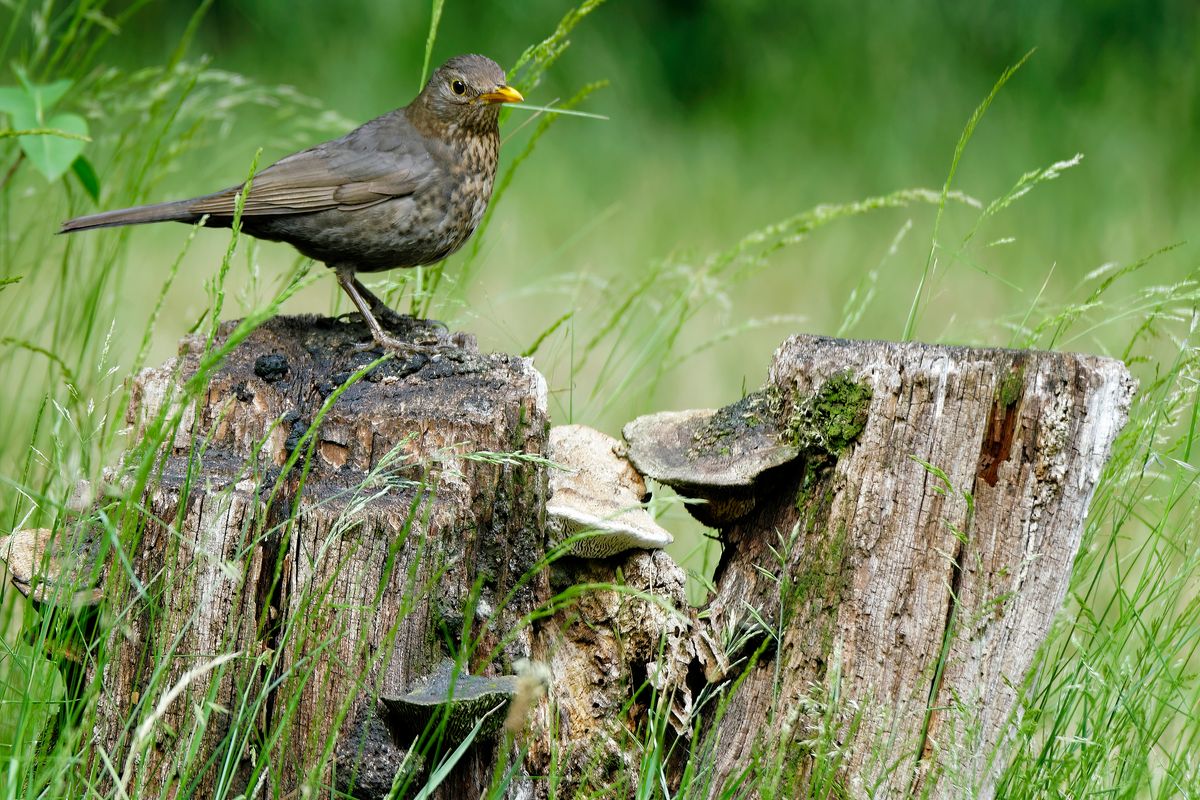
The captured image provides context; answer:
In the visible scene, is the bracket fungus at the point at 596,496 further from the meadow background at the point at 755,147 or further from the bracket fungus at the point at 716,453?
the meadow background at the point at 755,147

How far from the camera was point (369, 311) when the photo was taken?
2.79 meters

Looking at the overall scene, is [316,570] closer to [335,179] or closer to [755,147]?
[335,179]

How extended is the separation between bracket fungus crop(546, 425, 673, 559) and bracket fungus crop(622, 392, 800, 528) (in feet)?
0.18

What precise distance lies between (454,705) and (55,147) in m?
1.32

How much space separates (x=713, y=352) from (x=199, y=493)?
3.84 meters

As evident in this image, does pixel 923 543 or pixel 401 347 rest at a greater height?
pixel 401 347

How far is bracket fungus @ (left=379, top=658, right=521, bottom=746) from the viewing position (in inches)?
72.3

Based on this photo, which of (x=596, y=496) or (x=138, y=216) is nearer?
(x=596, y=496)

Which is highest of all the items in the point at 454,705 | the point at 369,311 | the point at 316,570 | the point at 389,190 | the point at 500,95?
the point at 500,95

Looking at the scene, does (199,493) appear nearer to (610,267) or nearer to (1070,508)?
(1070,508)

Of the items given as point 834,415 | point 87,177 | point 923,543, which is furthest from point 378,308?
point 923,543

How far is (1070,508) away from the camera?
6.59 ft

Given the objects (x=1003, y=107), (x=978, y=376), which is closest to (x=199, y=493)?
(x=978, y=376)

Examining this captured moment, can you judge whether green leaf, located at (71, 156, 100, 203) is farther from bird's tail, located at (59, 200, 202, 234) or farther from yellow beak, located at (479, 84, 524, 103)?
yellow beak, located at (479, 84, 524, 103)
